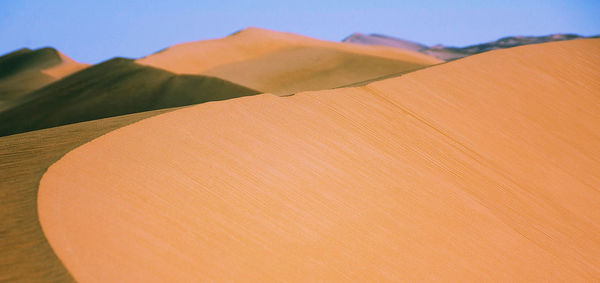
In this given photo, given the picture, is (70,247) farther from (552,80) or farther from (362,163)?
(552,80)

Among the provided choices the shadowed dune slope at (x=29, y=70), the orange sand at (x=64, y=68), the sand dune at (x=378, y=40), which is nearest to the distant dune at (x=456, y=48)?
the sand dune at (x=378, y=40)

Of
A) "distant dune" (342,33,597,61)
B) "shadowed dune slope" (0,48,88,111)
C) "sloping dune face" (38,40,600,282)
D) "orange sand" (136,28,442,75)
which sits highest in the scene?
"distant dune" (342,33,597,61)

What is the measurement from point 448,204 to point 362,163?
3.90 feet

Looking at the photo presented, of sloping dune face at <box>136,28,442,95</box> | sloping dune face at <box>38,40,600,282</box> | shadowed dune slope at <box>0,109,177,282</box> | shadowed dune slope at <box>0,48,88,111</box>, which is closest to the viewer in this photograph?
shadowed dune slope at <box>0,109,177,282</box>

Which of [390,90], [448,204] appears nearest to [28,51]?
[390,90]

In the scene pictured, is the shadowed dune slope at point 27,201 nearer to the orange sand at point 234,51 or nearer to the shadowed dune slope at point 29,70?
the orange sand at point 234,51

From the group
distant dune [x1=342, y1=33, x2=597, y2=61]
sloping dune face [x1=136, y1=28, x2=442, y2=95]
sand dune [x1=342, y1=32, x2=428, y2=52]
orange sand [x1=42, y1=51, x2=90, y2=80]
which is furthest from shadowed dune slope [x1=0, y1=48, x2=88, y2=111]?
sand dune [x1=342, y1=32, x2=428, y2=52]

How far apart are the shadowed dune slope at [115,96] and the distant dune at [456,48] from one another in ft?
168

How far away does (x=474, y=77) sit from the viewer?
10.8 m

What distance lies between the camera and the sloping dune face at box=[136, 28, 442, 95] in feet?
76.4

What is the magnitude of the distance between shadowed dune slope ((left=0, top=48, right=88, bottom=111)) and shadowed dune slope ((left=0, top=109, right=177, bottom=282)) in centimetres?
2452

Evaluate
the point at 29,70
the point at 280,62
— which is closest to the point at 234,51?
the point at 280,62

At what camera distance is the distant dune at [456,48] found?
→ 252ft

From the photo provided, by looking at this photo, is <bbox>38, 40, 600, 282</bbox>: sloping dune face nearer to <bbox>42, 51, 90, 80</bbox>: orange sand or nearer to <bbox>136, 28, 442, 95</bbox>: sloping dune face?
<bbox>136, 28, 442, 95</bbox>: sloping dune face
